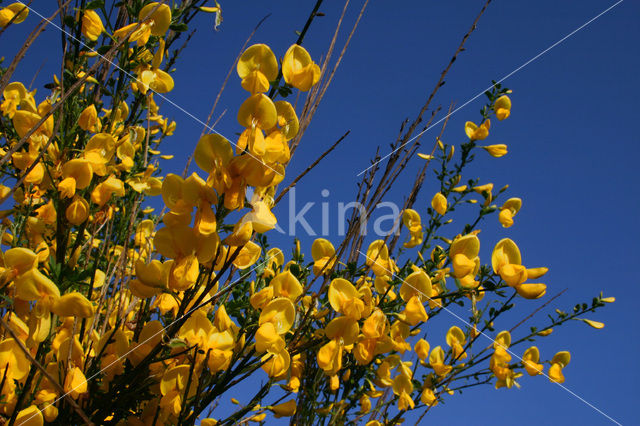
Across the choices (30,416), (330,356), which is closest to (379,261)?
(330,356)

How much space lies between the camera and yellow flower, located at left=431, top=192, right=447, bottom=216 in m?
1.46

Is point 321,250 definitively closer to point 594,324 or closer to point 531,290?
point 531,290

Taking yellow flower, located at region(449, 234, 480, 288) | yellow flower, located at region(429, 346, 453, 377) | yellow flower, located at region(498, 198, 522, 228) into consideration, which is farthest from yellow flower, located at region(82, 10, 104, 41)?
yellow flower, located at region(498, 198, 522, 228)

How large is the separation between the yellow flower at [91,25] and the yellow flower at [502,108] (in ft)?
4.60

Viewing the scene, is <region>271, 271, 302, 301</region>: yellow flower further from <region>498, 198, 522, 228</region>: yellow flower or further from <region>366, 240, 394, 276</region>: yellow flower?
<region>498, 198, 522, 228</region>: yellow flower

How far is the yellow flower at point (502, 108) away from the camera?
1.72 metres

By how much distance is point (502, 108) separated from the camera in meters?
1.73

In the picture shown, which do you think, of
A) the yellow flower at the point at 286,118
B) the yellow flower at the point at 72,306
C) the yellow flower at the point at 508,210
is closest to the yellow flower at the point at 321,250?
the yellow flower at the point at 286,118

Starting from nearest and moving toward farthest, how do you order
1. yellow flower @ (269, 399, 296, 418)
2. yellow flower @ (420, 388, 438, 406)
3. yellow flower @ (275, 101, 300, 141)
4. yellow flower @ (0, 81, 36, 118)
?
yellow flower @ (275, 101, 300, 141), yellow flower @ (269, 399, 296, 418), yellow flower @ (0, 81, 36, 118), yellow flower @ (420, 388, 438, 406)

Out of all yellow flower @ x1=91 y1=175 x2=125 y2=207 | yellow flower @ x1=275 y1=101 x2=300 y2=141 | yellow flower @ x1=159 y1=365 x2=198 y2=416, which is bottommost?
yellow flower @ x1=159 y1=365 x2=198 y2=416

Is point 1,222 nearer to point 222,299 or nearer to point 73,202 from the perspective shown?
point 73,202

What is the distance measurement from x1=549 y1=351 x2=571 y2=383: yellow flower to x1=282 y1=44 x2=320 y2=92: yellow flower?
1.33m

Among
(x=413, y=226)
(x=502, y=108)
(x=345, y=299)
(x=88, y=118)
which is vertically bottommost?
(x=345, y=299)

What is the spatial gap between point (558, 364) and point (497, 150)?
0.78 metres
